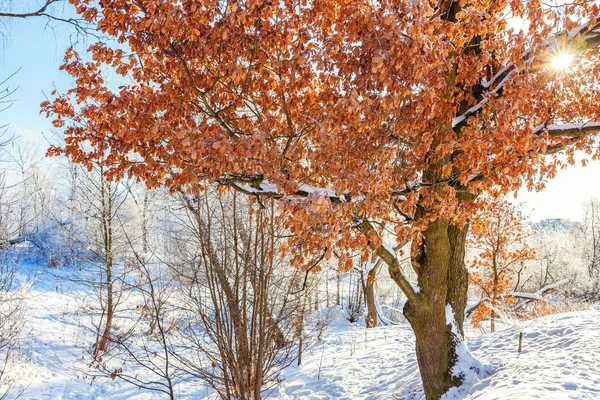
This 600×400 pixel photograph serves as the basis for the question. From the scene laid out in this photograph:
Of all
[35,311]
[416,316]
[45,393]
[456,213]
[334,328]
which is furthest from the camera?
[334,328]

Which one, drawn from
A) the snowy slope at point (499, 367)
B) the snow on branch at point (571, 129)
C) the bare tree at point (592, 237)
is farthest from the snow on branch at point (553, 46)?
the bare tree at point (592, 237)

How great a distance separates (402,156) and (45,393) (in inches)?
400

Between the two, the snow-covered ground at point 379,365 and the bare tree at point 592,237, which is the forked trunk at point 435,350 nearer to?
the snow-covered ground at point 379,365

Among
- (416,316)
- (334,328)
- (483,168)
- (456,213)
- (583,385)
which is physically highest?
(483,168)

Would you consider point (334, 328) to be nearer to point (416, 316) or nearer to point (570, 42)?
point (416, 316)

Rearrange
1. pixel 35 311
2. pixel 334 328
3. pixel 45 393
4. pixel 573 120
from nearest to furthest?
pixel 573 120 < pixel 45 393 < pixel 35 311 < pixel 334 328

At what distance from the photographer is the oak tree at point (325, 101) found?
139 inches

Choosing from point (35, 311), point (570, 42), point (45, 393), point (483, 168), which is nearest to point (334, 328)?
point (45, 393)

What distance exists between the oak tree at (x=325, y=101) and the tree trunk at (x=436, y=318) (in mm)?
839

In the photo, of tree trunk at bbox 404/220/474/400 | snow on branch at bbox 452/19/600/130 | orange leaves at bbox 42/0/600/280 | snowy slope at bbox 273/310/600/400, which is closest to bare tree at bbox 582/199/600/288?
snowy slope at bbox 273/310/600/400

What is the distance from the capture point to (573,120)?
592cm

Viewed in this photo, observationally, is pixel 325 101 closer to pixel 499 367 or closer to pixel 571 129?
pixel 571 129

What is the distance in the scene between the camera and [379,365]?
8.38 meters

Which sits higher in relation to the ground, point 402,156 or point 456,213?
point 402,156
